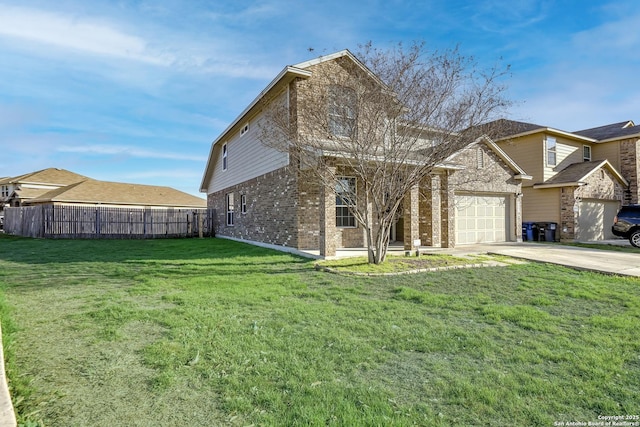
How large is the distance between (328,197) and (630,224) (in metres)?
14.5

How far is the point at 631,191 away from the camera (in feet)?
64.7

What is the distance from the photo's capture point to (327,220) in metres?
10.1

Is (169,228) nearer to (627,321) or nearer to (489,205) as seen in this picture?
(489,205)

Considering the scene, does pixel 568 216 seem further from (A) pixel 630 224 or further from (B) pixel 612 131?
(B) pixel 612 131

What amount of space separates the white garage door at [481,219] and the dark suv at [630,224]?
488 centimetres

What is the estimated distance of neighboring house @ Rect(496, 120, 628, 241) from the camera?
1736cm

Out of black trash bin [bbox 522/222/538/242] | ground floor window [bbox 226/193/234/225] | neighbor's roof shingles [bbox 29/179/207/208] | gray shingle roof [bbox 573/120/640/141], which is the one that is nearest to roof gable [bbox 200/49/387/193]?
ground floor window [bbox 226/193/234/225]

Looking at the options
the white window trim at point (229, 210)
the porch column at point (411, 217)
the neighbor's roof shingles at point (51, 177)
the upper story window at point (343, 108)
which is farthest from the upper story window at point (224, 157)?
the neighbor's roof shingles at point (51, 177)

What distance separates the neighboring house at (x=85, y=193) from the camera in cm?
2611

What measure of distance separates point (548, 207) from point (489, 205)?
16.2ft

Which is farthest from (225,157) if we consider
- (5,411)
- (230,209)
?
(5,411)

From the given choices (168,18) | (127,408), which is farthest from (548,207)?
(127,408)

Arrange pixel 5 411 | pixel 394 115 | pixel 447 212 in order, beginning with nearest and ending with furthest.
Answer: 1. pixel 5 411
2. pixel 394 115
3. pixel 447 212

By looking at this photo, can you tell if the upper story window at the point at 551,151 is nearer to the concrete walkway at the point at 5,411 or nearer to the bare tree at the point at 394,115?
the bare tree at the point at 394,115
